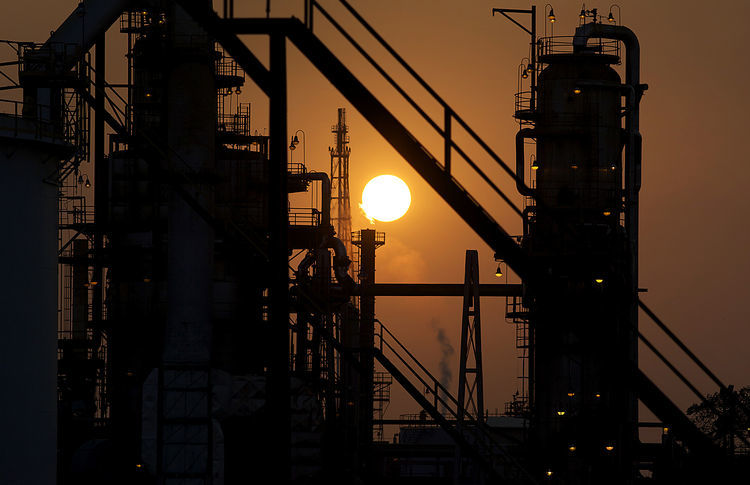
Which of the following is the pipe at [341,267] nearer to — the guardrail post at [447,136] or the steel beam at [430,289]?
the steel beam at [430,289]

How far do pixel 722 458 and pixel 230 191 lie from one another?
26152mm

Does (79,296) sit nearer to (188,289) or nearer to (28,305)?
(188,289)

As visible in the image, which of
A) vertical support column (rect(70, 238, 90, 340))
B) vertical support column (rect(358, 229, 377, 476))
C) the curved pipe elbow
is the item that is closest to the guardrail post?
the curved pipe elbow

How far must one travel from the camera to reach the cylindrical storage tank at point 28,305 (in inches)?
1093

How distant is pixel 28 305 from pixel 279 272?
370 inches

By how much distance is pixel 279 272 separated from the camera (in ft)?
69.3

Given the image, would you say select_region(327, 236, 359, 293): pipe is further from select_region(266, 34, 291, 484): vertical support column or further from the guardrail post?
the guardrail post

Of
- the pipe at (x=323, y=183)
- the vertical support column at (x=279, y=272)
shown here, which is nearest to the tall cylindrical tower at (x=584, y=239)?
the pipe at (x=323, y=183)

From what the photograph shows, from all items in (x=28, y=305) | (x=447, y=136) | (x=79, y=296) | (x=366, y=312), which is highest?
(x=447, y=136)

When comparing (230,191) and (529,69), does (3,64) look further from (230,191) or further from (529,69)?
(529,69)

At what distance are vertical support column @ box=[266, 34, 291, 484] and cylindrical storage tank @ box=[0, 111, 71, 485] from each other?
339 inches

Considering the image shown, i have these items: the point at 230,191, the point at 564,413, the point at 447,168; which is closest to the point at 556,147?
the point at 564,413

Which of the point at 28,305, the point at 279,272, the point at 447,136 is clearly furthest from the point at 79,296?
the point at 447,136

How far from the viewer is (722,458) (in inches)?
833
